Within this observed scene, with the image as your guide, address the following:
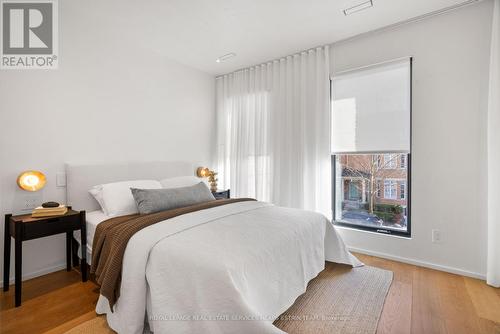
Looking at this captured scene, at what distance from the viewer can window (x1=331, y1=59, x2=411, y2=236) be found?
2.87 meters

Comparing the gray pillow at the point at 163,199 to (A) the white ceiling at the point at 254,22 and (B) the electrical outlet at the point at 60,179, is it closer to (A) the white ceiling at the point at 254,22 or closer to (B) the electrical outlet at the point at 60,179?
(B) the electrical outlet at the point at 60,179

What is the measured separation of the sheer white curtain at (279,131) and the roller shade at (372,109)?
178mm

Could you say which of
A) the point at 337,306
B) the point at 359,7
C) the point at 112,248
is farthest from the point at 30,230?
the point at 359,7

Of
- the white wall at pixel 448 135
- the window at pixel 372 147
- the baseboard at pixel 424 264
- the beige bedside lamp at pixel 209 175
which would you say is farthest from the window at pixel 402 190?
the beige bedside lamp at pixel 209 175

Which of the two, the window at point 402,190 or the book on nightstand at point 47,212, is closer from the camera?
the book on nightstand at point 47,212

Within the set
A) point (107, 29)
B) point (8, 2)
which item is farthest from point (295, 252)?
point (8, 2)

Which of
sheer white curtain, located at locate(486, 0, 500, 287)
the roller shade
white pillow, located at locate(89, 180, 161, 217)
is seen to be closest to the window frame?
the roller shade

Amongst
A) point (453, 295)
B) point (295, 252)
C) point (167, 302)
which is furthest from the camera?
point (453, 295)

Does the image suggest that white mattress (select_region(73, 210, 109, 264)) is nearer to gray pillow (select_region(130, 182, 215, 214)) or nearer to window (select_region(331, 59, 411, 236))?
gray pillow (select_region(130, 182, 215, 214))

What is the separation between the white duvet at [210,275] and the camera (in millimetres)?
1352

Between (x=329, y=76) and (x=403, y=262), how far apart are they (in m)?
2.48

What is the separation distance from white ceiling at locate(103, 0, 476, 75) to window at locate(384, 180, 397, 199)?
1.87m

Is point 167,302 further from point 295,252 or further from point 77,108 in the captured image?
point 77,108

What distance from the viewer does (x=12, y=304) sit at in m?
2.03
